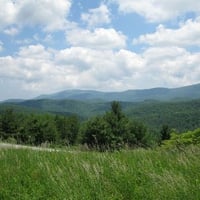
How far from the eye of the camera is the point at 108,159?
25.9 feet

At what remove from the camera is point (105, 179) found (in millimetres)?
6262

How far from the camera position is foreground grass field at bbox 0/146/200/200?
18.1ft

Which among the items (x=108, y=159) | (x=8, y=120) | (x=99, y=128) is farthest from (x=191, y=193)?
(x=8, y=120)

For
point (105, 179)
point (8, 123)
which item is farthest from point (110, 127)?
point (105, 179)

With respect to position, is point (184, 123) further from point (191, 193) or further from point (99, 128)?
point (191, 193)

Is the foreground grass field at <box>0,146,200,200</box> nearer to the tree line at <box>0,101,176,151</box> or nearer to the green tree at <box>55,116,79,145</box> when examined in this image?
the tree line at <box>0,101,176,151</box>

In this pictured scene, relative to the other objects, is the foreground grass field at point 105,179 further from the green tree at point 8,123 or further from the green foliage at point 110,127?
the green tree at point 8,123

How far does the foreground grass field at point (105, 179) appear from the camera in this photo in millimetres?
5508

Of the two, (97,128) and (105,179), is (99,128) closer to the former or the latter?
(97,128)

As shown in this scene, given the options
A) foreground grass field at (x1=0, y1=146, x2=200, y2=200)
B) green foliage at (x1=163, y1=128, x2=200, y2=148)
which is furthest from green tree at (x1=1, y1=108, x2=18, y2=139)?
foreground grass field at (x1=0, y1=146, x2=200, y2=200)

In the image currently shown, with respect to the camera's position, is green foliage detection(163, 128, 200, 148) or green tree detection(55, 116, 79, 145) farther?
green tree detection(55, 116, 79, 145)

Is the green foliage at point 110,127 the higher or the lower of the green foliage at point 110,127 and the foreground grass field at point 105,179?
the lower

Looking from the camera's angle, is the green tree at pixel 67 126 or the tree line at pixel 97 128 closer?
the tree line at pixel 97 128

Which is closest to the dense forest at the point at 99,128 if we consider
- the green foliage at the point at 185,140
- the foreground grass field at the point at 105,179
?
the green foliage at the point at 185,140
